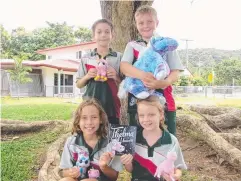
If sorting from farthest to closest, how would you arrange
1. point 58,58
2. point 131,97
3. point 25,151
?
point 58,58
point 25,151
point 131,97

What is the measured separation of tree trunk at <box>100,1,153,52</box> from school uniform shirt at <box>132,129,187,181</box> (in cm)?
203

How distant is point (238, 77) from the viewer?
1254 inches

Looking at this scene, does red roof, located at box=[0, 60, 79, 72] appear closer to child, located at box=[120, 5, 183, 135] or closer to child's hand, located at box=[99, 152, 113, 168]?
child, located at box=[120, 5, 183, 135]

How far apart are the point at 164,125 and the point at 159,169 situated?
0.40 meters

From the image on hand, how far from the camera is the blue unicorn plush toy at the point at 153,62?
2350mm

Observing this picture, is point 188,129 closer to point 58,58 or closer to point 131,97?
point 131,97

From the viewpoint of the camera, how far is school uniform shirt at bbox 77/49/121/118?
2.67 metres

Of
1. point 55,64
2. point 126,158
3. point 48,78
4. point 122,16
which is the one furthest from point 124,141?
point 48,78

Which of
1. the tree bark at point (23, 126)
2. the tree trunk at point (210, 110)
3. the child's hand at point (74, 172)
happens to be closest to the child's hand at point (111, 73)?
the child's hand at point (74, 172)

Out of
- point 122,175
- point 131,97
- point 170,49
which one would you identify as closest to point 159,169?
point 131,97

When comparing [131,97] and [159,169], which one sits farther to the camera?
[131,97]

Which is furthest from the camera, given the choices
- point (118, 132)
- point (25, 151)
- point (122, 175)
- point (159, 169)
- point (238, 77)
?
point (238, 77)

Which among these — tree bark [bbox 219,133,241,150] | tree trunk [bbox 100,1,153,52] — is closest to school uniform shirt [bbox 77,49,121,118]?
tree trunk [bbox 100,1,153,52]

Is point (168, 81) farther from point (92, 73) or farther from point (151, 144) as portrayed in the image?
point (92, 73)
